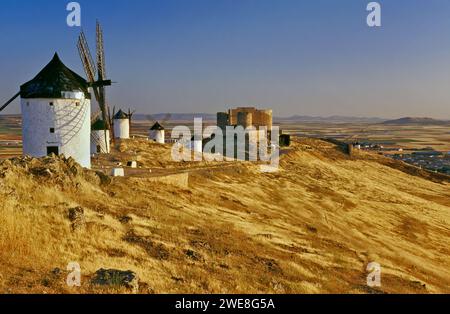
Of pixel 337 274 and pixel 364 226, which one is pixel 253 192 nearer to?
pixel 364 226

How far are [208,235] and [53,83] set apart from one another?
14278mm

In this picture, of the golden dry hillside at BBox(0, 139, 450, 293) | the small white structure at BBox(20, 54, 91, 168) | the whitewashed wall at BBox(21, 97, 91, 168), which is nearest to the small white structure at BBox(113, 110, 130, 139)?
the golden dry hillside at BBox(0, 139, 450, 293)

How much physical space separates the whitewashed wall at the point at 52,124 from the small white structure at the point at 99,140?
16.7 metres

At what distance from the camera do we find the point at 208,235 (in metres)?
17.7

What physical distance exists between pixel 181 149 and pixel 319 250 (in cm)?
3226

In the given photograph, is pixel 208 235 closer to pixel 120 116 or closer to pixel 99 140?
pixel 99 140

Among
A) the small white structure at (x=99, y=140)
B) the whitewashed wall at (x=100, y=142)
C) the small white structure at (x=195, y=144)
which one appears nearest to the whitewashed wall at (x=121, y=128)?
the small white structure at (x=195, y=144)

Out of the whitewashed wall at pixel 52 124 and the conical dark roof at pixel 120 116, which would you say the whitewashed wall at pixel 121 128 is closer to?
the conical dark roof at pixel 120 116

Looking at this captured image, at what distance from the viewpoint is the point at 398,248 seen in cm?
2541

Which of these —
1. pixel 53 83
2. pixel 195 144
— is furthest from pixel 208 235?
pixel 195 144

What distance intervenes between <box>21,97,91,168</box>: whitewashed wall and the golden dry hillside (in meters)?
3.62

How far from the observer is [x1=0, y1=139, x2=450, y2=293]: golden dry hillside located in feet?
40.1

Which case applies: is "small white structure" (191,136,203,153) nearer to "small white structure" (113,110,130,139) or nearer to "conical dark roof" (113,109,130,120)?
"small white structure" (113,110,130,139)
